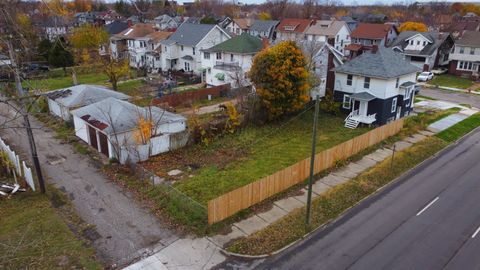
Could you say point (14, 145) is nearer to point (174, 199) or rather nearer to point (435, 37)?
point (174, 199)

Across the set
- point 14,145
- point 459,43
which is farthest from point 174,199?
point 459,43

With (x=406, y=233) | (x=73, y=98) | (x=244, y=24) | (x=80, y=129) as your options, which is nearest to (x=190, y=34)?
(x=73, y=98)

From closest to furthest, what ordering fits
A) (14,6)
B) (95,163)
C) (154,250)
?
(14,6) → (154,250) → (95,163)

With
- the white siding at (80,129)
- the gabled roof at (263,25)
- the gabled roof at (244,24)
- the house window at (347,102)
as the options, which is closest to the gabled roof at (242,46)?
the house window at (347,102)

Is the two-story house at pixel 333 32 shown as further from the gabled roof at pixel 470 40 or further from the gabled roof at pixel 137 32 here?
the gabled roof at pixel 137 32

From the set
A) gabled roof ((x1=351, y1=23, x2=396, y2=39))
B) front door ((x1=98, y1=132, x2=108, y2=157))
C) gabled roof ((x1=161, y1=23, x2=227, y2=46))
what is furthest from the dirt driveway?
gabled roof ((x1=351, y1=23, x2=396, y2=39))
